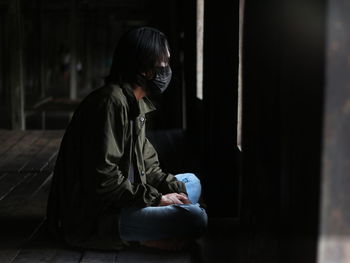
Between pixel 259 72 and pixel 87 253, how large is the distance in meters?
1.84

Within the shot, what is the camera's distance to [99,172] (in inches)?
125

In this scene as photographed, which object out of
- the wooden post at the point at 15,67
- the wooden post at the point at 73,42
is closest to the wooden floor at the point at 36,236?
the wooden post at the point at 15,67

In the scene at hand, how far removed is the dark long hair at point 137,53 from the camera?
10.6 ft

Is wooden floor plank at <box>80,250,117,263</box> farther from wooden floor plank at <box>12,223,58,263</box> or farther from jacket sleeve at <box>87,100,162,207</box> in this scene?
jacket sleeve at <box>87,100,162,207</box>

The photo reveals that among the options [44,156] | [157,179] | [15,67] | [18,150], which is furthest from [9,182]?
[15,67]

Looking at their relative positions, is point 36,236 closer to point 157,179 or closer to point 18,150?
point 157,179

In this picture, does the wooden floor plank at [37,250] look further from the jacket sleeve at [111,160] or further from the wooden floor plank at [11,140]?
the wooden floor plank at [11,140]

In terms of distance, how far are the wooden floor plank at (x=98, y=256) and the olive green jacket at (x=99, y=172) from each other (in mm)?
38

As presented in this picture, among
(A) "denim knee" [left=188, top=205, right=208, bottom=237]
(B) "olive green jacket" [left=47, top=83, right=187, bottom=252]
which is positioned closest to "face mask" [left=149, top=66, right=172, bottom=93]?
(B) "olive green jacket" [left=47, top=83, right=187, bottom=252]

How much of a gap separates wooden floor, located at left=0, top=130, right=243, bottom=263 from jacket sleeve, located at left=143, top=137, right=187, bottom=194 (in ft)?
1.28

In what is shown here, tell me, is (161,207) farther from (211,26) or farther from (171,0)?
(171,0)

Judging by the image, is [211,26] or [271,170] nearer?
[271,170]

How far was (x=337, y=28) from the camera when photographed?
142cm

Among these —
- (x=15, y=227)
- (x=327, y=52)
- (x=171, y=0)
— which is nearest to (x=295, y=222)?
(x=327, y=52)
